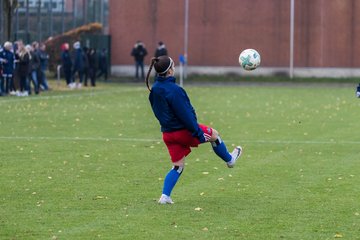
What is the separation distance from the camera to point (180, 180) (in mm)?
16297

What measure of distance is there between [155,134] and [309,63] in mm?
34544

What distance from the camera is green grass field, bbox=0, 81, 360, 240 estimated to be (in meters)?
12.0

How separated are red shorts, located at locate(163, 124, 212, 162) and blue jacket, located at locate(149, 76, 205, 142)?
0.21 feet

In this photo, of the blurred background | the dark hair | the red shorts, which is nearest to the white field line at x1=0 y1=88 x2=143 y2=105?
the blurred background

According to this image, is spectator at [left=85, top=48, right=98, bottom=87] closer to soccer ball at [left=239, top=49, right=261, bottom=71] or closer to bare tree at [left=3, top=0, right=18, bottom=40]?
bare tree at [left=3, top=0, right=18, bottom=40]

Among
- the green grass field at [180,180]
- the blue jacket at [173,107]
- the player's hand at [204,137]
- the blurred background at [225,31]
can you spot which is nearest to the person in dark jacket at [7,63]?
the green grass field at [180,180]

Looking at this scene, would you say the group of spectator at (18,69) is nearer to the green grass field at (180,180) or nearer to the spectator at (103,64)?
the green grass field at (180,180)

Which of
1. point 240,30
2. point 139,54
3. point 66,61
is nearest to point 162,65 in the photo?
point 66,61

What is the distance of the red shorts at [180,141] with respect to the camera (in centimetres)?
1384

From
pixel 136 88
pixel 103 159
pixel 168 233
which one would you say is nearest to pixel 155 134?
pixel 103 159

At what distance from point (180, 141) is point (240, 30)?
1802 inches

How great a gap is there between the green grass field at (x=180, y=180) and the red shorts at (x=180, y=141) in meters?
0.60

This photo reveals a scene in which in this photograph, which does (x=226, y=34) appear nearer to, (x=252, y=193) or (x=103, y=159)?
(x=103, y=159)

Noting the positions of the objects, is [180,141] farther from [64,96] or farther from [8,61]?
[64,96]
